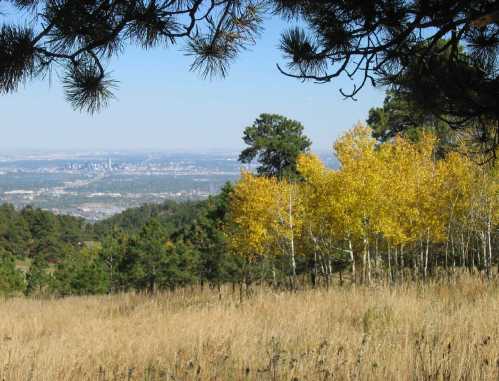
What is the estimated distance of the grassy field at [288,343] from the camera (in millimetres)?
3219

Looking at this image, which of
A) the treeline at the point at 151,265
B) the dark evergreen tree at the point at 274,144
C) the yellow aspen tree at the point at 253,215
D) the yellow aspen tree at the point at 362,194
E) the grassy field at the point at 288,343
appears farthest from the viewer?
→ the dark evergreen tree at the point at 274,144

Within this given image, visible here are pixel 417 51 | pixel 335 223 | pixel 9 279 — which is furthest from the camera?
pixel 9 279

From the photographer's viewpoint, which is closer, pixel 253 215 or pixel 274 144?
pixel 253 215

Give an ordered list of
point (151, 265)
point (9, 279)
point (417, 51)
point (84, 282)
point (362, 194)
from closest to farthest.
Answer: point (417, 51)
point (362, 194)
point (151, 265)
point (84, 282)
point (9, 279)

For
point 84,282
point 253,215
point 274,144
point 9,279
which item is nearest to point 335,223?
point 253,215

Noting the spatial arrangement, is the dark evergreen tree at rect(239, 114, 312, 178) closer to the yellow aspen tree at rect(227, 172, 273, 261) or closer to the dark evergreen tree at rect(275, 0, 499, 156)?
the yellow aspen tree at rect(227, 172, 273, 261)

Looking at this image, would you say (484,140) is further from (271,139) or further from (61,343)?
(271,139)

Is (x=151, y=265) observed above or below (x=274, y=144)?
below

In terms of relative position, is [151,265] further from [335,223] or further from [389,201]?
[389,201]

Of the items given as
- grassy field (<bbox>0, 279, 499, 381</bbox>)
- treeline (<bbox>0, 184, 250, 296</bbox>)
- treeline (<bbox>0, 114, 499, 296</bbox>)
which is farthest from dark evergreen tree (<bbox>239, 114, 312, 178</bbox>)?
grassy field (<bbox>0, 279, 499, 381</bbox>)

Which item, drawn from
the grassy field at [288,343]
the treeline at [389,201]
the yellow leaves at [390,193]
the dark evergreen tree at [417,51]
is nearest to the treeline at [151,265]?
the treeline at [389,201]

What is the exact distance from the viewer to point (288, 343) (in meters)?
4.10

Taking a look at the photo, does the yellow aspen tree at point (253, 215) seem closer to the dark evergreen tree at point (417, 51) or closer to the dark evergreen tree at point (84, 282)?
the dark evergreen tree at point (84, 282)

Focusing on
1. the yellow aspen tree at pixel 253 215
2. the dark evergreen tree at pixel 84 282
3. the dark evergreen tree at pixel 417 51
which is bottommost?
the dark evergreen tree at pixel 84 282
